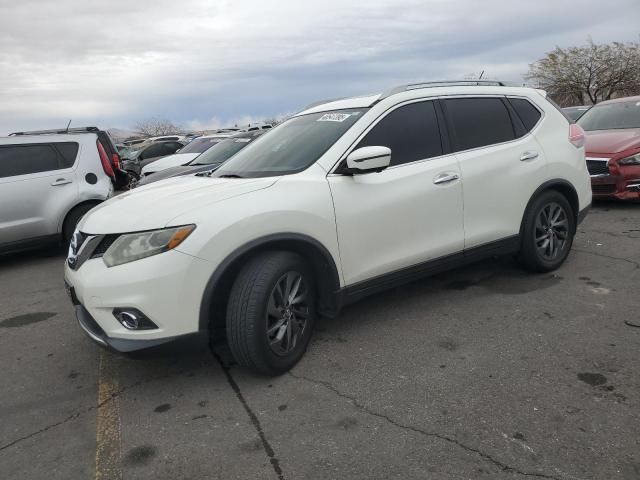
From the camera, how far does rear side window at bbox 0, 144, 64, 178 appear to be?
271 inches

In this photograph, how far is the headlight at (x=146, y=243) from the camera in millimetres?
2898

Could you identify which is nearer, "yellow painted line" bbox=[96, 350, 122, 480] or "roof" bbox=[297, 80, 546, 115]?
"yellow painted line" bbox=[96, 350, 122, 480]

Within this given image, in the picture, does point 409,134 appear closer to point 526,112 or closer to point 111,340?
point 526,112

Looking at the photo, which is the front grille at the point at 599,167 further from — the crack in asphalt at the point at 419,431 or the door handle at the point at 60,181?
the door handle at the point at 60,181

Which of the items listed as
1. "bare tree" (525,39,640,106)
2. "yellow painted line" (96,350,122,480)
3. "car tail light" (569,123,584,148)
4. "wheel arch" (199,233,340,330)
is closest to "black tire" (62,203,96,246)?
"yellow painted line" (96,350,122,480)

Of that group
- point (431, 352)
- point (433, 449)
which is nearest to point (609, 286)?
point (431, 352)

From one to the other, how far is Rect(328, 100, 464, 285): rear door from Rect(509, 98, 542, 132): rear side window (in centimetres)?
103

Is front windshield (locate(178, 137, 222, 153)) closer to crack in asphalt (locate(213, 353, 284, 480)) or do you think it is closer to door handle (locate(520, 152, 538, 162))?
door handle (locate(520, 152, 538, 162))

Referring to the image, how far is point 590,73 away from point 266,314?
43.7 meters

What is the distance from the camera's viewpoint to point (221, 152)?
27.7ft

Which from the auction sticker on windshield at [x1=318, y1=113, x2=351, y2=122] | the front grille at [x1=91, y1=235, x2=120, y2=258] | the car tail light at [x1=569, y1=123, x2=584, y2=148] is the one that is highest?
the auction sticker on windshield at [x1=318, y1=113, x2=351, y2=122]

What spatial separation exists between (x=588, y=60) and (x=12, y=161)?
42.2 meters

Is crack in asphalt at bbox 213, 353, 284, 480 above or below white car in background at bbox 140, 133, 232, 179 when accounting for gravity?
below

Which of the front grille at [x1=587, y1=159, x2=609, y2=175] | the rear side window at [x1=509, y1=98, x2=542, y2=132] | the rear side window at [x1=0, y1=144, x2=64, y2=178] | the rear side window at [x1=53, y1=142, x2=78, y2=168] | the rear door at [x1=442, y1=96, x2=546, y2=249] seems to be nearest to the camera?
the rear door at [x1=442, y1=96, x2=546, y2=249]
